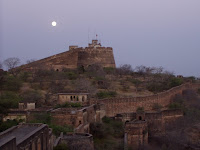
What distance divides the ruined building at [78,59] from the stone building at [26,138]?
26617 mm

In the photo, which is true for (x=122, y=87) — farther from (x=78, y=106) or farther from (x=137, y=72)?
(x=78, y=106)

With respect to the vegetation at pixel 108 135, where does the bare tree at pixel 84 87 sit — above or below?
above

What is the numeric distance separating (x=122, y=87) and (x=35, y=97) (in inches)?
423

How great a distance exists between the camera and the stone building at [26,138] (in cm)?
962

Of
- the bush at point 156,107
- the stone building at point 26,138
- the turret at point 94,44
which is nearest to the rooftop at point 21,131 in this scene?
the stone building at point 26,138

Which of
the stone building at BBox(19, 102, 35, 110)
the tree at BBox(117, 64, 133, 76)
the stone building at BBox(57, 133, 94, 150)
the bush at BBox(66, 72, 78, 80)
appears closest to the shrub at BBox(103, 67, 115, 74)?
the tree at BBox(117, 64, 133, 76)

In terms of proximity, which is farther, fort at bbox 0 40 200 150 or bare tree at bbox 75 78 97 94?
bare tree at bbox 75 78 97 94

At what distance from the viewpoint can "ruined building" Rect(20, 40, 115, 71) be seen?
40.1 m

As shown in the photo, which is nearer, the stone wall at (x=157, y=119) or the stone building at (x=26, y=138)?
the stone building at (x=26, y=138)

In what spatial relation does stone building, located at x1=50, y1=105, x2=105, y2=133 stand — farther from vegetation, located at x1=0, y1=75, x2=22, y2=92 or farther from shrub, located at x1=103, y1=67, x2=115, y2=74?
shrub, located at x1=103, y1=67, x2=115, y2=74

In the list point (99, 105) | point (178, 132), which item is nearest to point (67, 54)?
point (99, 105)

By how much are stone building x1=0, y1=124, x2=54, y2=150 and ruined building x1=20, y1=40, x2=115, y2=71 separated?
26.6m

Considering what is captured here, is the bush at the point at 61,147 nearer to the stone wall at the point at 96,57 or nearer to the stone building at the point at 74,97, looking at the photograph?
the stone building at the point at 74,97

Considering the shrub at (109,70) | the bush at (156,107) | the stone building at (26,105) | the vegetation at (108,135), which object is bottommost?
the vegetation at (108,135)
